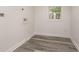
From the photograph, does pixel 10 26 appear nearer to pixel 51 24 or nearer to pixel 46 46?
pixel 46 46

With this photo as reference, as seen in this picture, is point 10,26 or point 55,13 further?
point 55,13

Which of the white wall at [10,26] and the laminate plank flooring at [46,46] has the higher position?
the white wall at [10,26]

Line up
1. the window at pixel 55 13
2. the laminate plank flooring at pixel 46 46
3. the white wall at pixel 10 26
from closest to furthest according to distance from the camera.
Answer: the white wall at pixel 10 26
the laminate plank flooring at pixel 46 46
the window at pixel 55 13

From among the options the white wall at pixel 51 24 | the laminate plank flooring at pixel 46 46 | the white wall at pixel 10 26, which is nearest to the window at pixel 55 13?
the white wall at pixel 51 24

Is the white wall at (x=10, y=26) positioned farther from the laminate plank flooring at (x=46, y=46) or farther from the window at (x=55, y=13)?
the window at (x=55, y=13)

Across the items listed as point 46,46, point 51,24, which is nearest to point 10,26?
point 46,46

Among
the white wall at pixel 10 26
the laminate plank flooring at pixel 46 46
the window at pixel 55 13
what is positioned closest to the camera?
A: the white wall at pixel 10 26

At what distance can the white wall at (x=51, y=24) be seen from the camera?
382cm

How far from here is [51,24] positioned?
3.93 m

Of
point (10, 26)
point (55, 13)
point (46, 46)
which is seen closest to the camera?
point (10, 26)

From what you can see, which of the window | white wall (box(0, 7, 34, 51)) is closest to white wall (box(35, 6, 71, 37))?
the window

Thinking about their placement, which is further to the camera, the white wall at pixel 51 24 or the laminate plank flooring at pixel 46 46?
the white wall at pixel 51 24

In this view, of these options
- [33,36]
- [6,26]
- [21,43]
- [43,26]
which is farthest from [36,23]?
[6,26]

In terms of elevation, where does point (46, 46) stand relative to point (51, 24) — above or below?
below
